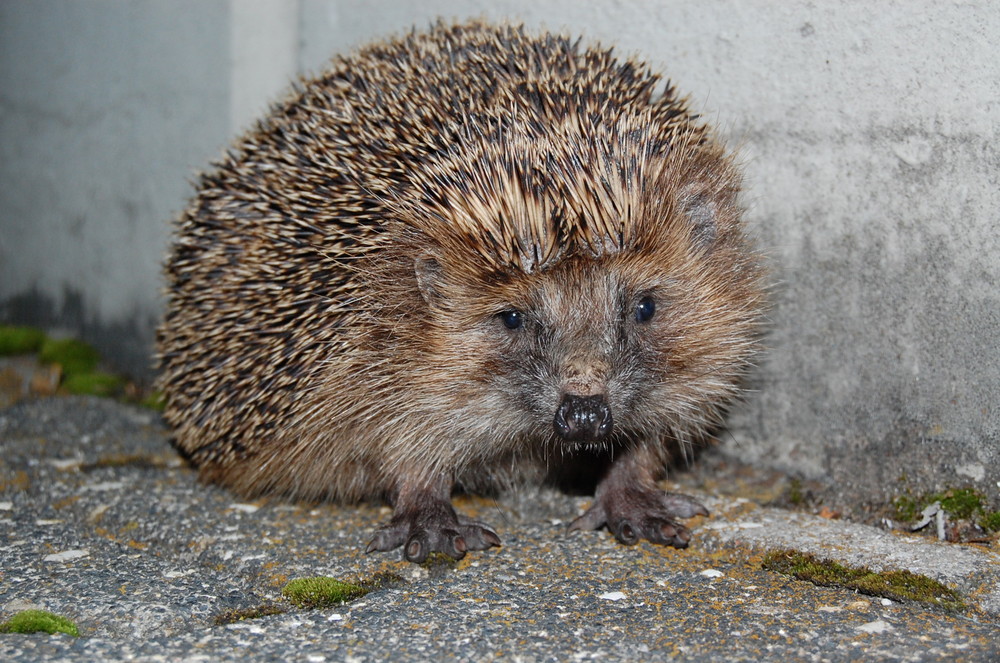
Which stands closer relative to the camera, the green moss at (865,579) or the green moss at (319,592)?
the green moss at (865,579)

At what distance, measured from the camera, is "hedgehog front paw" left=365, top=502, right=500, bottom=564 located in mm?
3988

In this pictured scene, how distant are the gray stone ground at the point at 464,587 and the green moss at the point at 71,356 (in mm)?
1938

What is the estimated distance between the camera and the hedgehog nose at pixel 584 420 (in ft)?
11.4

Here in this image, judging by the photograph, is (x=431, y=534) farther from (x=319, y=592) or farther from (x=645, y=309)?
(x=645, y=309)

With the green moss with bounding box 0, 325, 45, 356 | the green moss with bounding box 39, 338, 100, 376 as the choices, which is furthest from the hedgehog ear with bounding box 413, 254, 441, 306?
the green moss with bounding box 0, 325, 45, 356

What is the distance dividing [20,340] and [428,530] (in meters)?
4.31

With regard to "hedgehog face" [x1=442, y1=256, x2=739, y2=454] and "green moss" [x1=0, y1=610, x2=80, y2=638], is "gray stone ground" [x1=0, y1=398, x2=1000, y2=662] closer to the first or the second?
"green moss" [x1=0, y1=610, x2=80, y2=638]

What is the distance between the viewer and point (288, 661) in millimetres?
3098

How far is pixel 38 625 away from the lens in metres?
3.30

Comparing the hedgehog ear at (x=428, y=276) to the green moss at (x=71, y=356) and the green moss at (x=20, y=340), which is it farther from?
the green moss at (x=20, y=340)

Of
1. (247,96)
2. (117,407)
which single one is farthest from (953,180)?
(117,407)

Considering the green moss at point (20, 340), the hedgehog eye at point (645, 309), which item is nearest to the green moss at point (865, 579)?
the hedgehog eye at point (645, 309)

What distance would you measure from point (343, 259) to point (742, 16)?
6.19ft

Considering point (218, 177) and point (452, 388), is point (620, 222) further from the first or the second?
point (218, 177)
